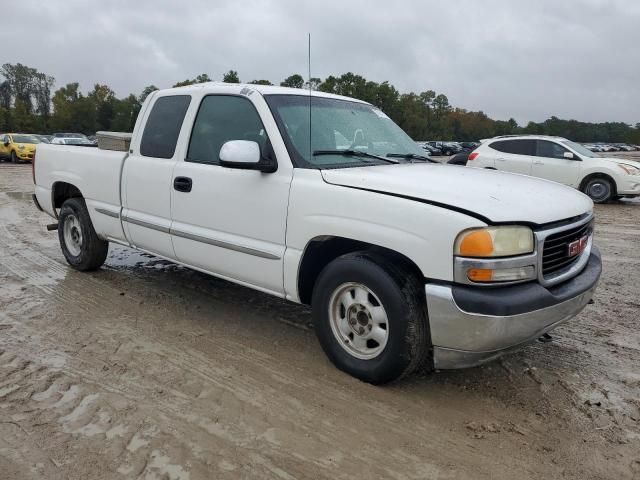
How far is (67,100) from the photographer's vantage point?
8256 cm

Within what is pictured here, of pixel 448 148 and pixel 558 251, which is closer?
pixel 558 251

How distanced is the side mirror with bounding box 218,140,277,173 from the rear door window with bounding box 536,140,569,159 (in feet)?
36.1

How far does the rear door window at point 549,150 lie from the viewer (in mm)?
12742

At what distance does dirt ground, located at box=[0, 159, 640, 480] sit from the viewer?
2.58 metres

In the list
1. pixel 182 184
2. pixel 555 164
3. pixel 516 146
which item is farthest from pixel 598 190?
pixel 182 184

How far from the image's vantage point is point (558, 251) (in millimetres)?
3154

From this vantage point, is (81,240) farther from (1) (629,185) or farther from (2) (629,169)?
(2) (629,169)

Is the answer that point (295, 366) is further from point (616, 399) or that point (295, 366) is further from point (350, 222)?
point (616, 399)

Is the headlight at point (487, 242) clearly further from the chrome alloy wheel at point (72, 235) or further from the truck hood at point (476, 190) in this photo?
the chrome alloy wheel at point (72, 235)

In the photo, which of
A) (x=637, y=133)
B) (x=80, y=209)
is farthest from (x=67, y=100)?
(x=637, y=133)

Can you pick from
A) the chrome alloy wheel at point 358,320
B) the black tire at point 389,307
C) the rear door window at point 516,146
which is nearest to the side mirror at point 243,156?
the black tire at point 389,307

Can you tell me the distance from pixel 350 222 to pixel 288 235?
53 cm

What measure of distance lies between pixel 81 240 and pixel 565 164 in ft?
36.2

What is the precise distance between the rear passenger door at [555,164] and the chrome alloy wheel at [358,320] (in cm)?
1072
